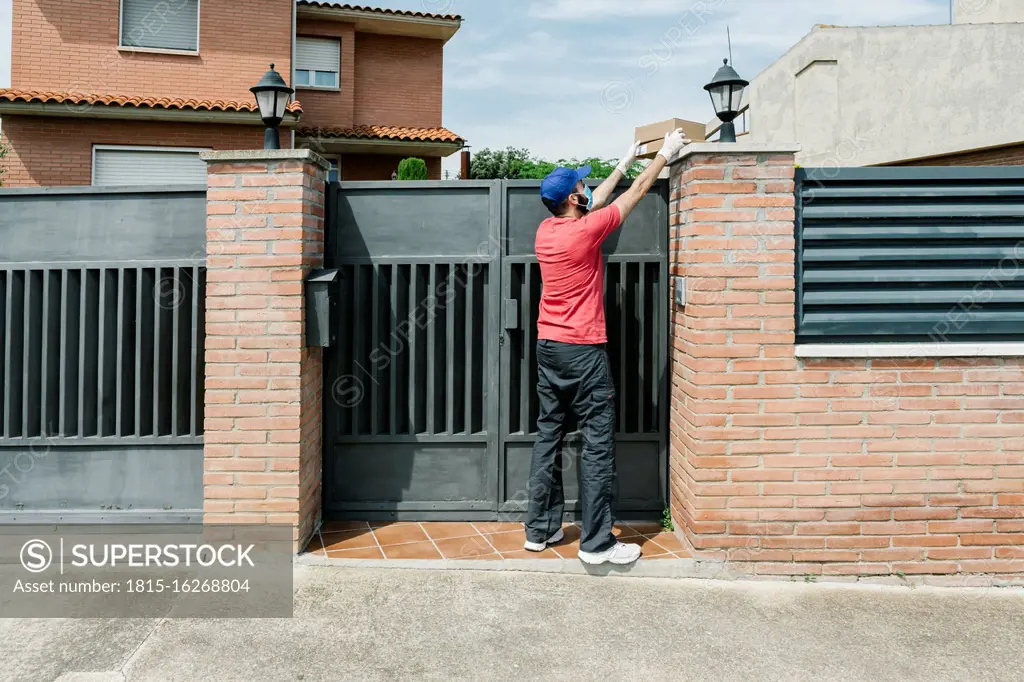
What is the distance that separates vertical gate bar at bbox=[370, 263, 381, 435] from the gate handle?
0.85 m

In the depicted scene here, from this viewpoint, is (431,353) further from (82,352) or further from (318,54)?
(318,54)

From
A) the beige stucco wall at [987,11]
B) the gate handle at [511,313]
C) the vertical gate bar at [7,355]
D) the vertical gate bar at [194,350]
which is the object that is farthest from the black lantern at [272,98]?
the beige stucco wall at [987,11]

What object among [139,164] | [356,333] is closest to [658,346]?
[356,333]

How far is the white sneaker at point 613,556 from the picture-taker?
4.13 metres

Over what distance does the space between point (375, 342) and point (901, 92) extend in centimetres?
1788

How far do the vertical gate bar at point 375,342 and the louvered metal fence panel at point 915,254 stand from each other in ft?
8.51

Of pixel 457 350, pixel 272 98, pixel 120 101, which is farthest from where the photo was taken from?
pixel 120 101

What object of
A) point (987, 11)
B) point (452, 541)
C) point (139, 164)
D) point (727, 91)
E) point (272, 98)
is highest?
point (987, 11)

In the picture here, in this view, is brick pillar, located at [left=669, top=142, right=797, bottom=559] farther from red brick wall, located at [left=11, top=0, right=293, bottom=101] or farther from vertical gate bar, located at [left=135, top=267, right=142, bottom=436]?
red brick wall, located at [left=11, top=0, right=293, bottom=101]

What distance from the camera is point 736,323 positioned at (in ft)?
13.4

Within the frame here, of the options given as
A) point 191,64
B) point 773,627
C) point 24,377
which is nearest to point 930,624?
point 773,627

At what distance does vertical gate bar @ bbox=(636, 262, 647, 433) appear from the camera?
4781 mm

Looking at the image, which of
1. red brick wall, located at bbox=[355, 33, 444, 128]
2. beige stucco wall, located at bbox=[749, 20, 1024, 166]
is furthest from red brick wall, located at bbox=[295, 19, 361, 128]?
beige stucco wall, located at bbox=[749, 20, 1024, 166]

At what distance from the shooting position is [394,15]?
699 inches
